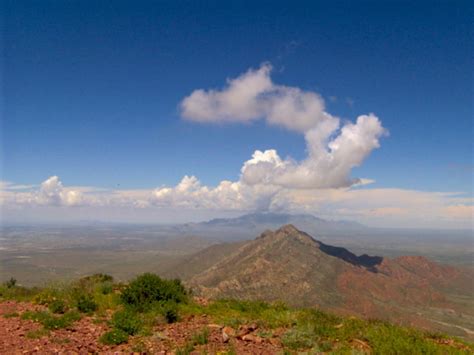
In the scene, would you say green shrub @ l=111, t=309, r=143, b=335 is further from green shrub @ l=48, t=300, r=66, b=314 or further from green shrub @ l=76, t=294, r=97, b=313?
green shrub @ l=48, t=300, r=66, b=314

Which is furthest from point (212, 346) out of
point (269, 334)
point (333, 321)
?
point (333, 321)

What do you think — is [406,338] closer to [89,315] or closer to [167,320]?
[167,320]

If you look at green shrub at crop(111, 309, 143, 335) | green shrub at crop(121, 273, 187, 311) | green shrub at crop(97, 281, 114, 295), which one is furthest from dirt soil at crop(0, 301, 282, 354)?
green shrub at crop(97, 281, 114, 295)

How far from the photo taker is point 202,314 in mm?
14914

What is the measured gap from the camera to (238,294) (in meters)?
140

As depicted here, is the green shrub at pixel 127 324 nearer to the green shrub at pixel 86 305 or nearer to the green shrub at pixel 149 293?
the green shrub at pixel 149 293

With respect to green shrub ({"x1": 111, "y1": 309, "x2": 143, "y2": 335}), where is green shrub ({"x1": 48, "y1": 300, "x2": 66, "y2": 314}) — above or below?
below

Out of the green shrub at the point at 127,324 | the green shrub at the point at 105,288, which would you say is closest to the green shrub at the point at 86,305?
the green shrub at the point at 105,288

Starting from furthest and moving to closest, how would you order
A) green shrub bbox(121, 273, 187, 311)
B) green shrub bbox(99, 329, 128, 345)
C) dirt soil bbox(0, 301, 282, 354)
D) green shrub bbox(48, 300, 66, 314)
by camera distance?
green shrub bbox(121, 273, 187, 311)
green shrub bbox(48, 300, 66, 314)
green shrub bbox(99, 329, 128, 345)
dirt soil bbox(0, 301, 282, 354)

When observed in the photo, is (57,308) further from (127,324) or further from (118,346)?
(118,346)

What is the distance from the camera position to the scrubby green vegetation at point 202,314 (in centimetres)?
1073

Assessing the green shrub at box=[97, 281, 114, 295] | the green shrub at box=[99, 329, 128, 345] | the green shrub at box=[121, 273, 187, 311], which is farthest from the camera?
the green shrub at box=[97, 281, 114, 295]

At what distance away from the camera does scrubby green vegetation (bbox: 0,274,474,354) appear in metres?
10.7

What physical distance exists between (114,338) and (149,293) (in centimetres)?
515
